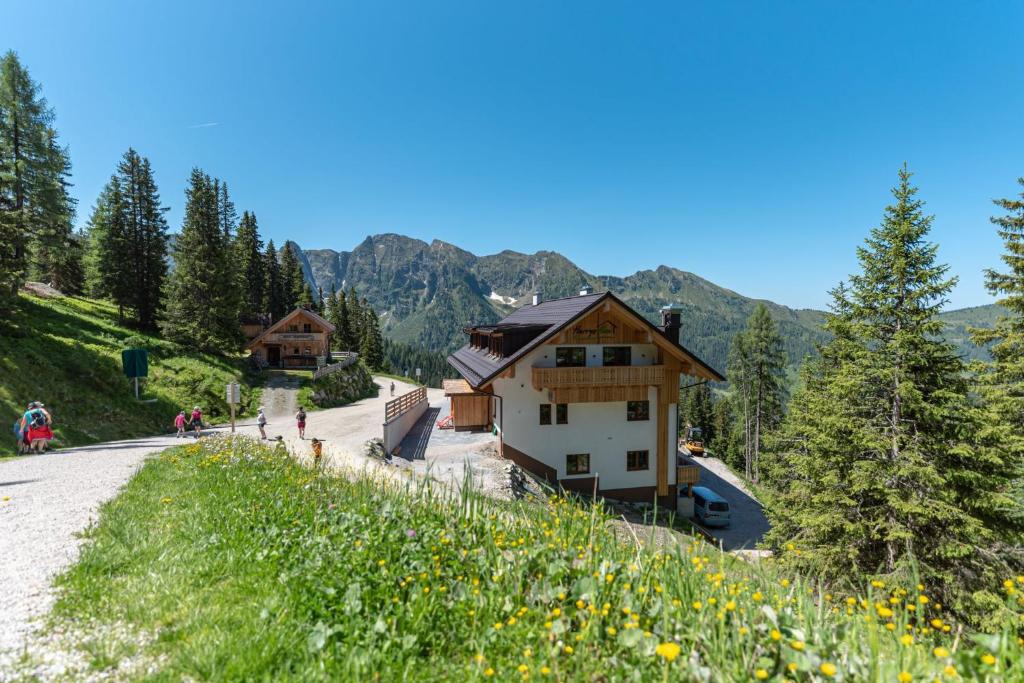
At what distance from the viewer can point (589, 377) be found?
63.7 feet

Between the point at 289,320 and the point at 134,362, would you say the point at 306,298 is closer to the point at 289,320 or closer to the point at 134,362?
the point at 289,320

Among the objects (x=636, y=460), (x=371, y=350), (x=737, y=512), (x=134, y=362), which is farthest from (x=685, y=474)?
(x=371, y=350)

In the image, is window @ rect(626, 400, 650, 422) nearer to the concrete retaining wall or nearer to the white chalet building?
the white chalet building

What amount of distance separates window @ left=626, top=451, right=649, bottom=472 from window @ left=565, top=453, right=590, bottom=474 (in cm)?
214

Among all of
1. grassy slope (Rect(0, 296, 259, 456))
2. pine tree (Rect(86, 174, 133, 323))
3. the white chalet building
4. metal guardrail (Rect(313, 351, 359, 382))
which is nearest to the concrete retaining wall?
the white chalet building

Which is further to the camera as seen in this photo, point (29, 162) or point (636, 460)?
point (29, 162)

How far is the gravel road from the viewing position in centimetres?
452

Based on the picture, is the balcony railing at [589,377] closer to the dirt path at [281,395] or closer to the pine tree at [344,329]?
the dirt path at [281,395]

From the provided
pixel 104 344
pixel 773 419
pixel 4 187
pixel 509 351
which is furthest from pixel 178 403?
pixel 773 419

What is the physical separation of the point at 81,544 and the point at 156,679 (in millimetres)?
4410

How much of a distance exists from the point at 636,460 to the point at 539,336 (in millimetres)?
8128

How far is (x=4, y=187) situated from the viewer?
86.4ft

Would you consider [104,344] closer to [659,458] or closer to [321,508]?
[321,508]

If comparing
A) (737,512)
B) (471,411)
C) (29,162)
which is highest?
(29,162)
